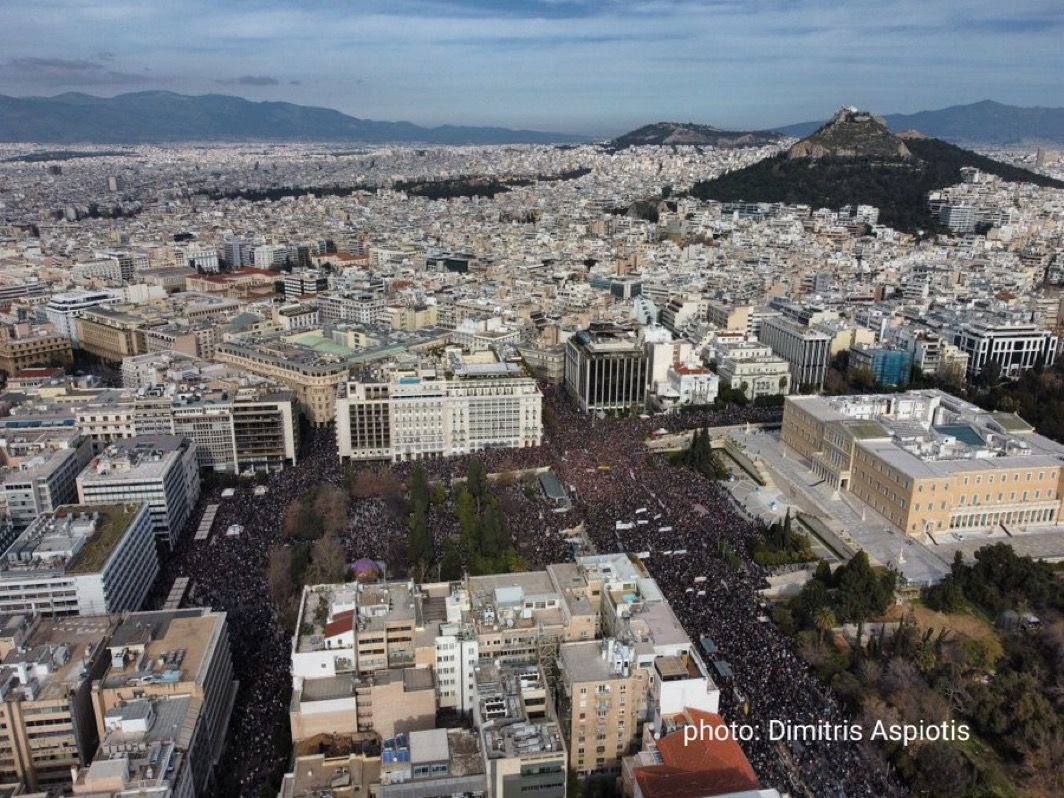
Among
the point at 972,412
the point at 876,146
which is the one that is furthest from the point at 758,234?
the point at 972,412

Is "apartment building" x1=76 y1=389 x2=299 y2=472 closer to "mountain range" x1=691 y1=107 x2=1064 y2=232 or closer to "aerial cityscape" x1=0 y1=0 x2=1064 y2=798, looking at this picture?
"aerial cityscape" x1=0 y1=0 x2=1064 y2=798

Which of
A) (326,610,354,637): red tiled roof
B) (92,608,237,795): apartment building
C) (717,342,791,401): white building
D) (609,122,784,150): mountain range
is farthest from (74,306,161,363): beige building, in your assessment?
(609,122,784,150): mountain range

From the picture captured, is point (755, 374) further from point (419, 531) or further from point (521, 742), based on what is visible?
point (521, 742)

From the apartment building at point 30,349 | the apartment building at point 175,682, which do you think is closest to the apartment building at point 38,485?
the apartment building at point 175,682

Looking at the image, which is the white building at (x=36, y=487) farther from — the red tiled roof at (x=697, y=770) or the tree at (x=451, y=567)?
the red tiled roof at (x=697, y=770)

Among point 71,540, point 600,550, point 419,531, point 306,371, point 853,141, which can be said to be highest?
point 853,141

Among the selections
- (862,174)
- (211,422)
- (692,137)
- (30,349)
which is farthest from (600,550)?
(692,137)
